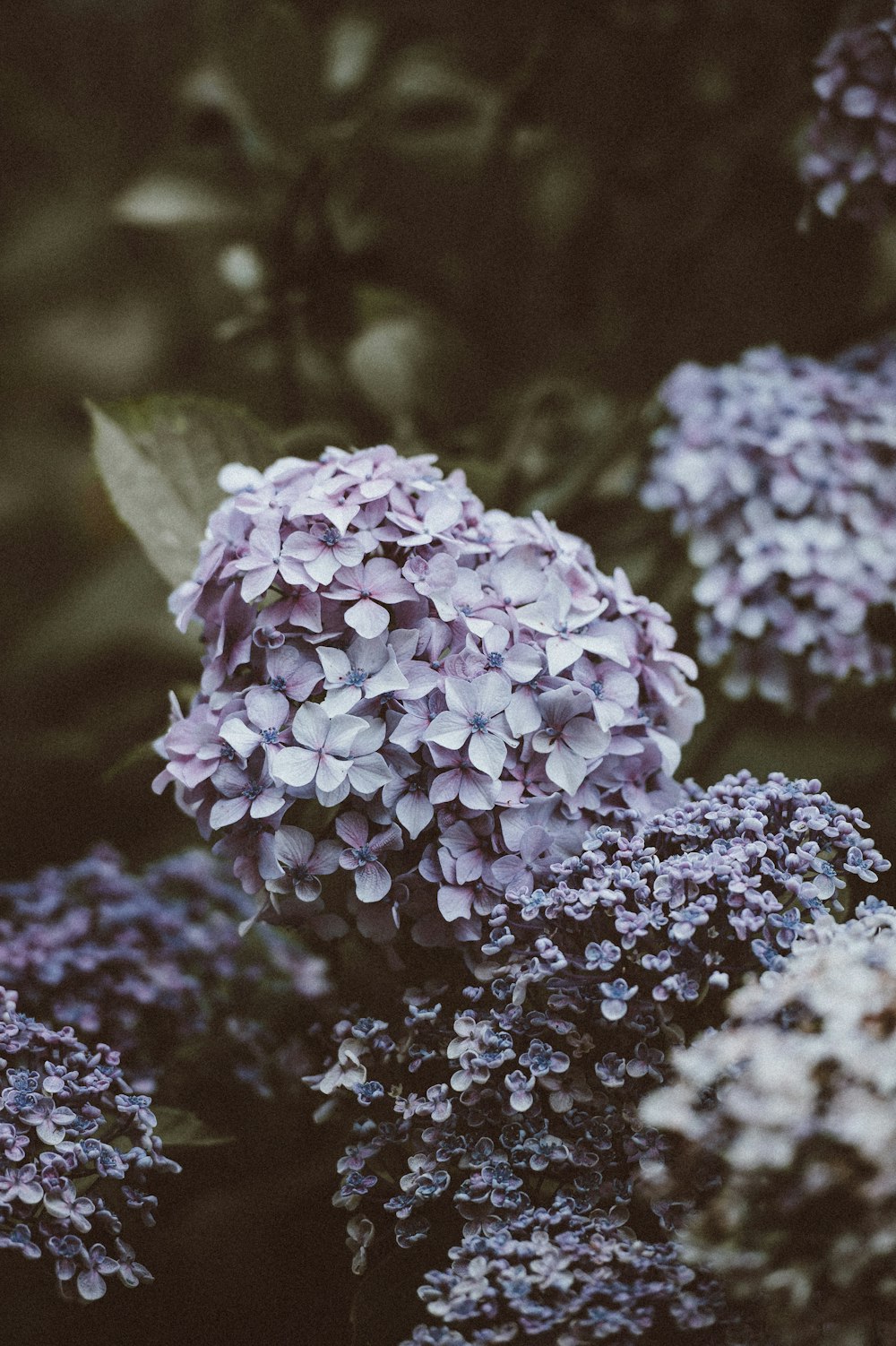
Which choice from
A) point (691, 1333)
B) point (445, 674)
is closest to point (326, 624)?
point (445, 674)

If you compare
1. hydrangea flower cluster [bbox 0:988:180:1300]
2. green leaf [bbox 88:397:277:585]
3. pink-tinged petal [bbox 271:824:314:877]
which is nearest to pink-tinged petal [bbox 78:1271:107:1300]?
hydrangea flower cluster [bbox 0:988:180:1300]

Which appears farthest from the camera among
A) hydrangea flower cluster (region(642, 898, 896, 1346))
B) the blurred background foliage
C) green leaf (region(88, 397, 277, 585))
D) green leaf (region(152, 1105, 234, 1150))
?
the blurred background foliage

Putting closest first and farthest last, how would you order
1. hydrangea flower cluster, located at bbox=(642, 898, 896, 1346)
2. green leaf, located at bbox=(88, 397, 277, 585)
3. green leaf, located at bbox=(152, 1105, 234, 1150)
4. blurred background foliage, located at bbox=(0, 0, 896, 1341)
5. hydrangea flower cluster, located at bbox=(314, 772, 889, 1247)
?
hydrangea flower cluster, located at bbox=(642, 898, 896, 1346), hydrangea flower cluster, located at bbox=(314, 772, 889, 1247), green leaf, located at bbox=(152, 1105, 234, 1150), green leaf, located at bbox=(88, 397, 277, 585), blurred background foliage, located at bbox=(0, 0, 896, 1341)

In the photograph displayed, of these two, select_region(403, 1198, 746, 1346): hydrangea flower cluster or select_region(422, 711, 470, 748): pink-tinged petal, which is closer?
select_region(403, 1198, 746, 1346): hydrangea flower cluster

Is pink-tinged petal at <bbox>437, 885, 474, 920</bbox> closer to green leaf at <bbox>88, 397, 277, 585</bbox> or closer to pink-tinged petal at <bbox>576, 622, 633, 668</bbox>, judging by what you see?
pink-tinged petal at <bbox>576, 622, 633, 668</bbox>

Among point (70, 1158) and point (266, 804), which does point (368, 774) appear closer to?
point (266, 804)

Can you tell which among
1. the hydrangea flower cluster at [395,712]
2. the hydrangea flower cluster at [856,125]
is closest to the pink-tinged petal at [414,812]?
the hydrangea flower cluster at [395,712]
